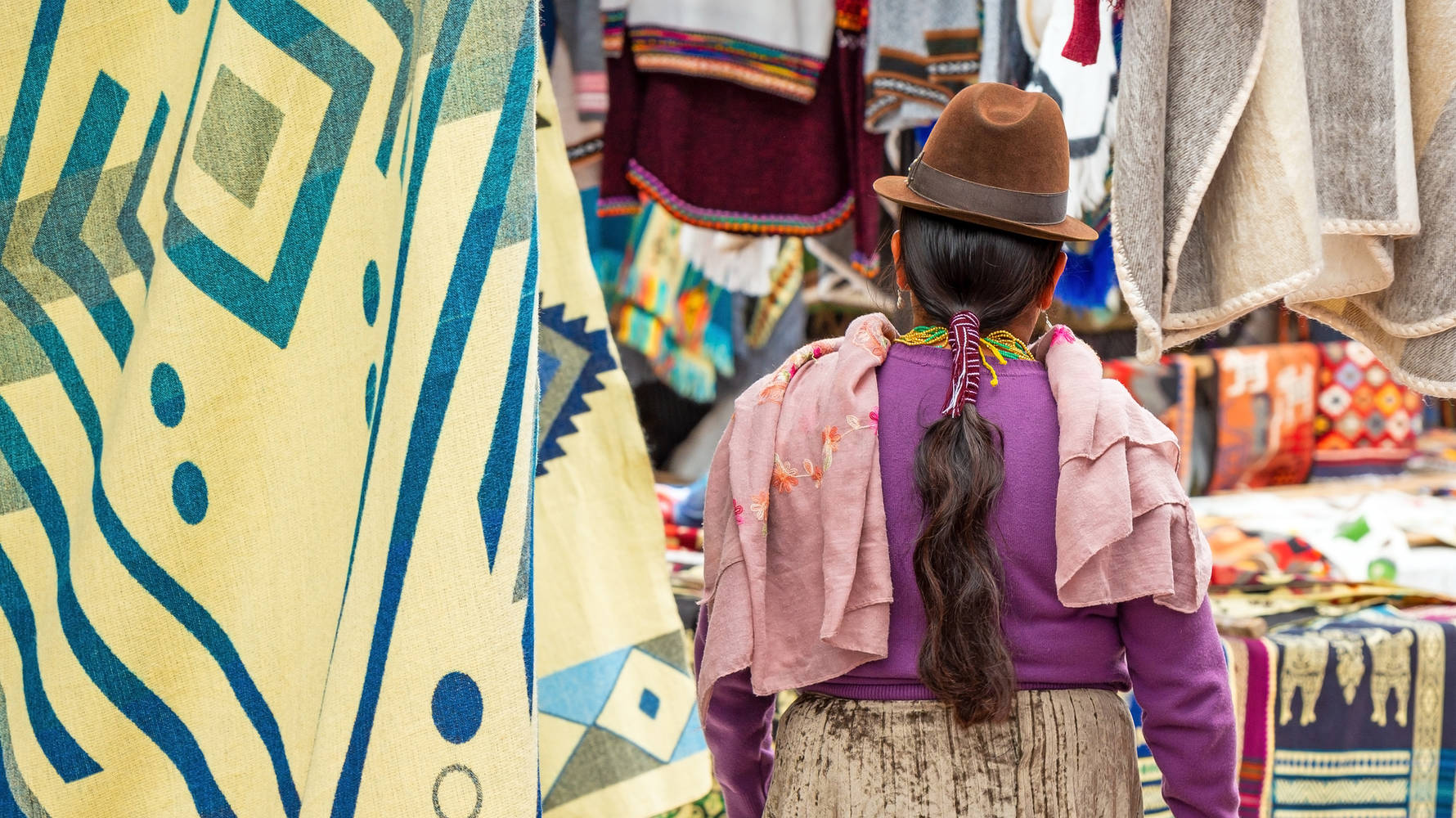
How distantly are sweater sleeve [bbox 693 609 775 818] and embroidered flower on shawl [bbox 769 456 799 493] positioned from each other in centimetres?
24

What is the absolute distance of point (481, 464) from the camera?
2.40ft

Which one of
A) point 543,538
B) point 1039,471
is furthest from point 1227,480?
point 543,538

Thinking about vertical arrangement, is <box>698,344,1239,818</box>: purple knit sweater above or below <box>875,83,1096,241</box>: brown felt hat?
below

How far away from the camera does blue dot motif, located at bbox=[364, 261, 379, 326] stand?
84 cm

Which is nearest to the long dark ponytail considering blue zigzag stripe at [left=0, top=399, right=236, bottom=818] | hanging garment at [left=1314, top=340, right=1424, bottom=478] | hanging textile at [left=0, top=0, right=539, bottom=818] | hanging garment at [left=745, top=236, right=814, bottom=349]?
hanging textile at [left=0, top=0, right=539, bottom=818]

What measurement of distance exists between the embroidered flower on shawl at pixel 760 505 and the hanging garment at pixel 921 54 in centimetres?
123

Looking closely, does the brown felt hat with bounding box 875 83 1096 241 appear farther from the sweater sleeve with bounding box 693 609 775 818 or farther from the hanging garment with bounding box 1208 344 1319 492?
the hanging garment with bounding box 1208 344 1319 492

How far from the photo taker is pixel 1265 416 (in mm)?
4020

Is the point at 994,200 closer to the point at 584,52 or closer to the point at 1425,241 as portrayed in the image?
the point at 1425,241

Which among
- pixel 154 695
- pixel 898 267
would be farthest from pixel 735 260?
pixel 154 695

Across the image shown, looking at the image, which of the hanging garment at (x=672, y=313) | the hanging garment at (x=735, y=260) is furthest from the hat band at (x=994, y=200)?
the hanging garment at (x=672, y=313)

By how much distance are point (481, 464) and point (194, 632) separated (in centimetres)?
27

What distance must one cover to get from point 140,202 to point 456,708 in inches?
18.8

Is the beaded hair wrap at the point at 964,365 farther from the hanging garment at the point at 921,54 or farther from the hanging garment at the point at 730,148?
the hanging garment at the point at 730,148
